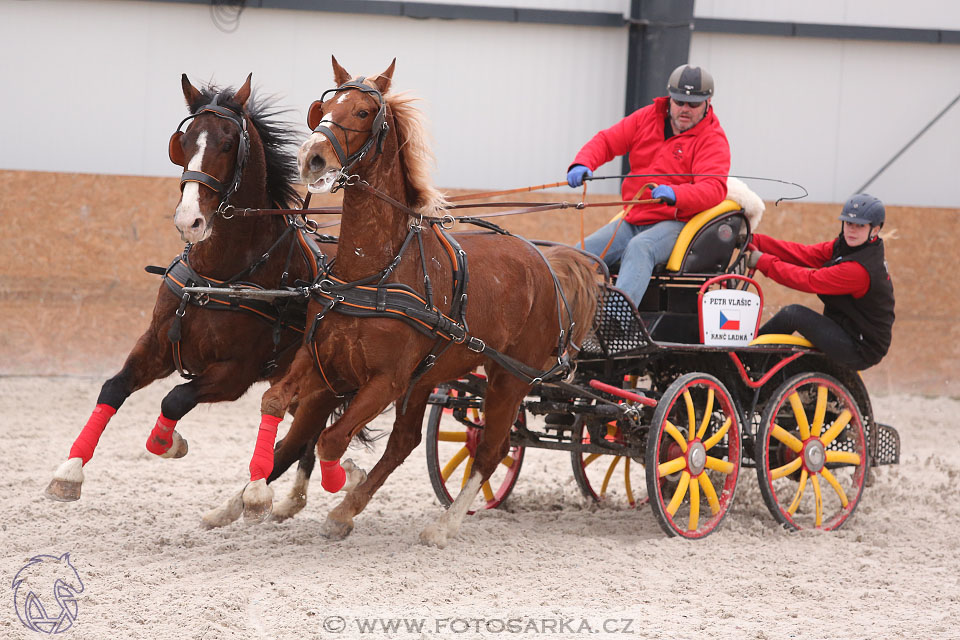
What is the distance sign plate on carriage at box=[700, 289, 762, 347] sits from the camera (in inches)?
178

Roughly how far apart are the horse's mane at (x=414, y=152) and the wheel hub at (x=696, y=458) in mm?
1599

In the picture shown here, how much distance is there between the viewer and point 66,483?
360 cm

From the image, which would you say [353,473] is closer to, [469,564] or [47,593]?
[469,564]

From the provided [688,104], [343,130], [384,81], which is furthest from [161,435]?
[688,104]

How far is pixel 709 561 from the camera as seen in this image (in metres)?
4.12

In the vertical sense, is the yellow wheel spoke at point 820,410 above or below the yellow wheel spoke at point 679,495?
above

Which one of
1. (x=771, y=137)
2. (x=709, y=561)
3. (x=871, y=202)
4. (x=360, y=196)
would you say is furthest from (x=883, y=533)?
(x=771, y=137)

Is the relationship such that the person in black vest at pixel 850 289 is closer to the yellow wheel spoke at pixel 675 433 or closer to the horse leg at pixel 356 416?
the yellow wheel spoke at pixel 675 433

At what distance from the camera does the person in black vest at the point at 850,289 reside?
184 inches

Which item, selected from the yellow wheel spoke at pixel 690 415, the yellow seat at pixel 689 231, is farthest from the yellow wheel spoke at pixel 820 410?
the yellow seat at pixel 689 231

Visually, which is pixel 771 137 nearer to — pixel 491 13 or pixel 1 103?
pixel 491 13

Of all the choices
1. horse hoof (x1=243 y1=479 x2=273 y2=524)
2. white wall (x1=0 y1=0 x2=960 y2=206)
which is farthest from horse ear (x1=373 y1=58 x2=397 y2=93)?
white wall (x1=0 y1=0 x2=960 y2=206)

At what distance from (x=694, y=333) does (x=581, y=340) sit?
0.61m

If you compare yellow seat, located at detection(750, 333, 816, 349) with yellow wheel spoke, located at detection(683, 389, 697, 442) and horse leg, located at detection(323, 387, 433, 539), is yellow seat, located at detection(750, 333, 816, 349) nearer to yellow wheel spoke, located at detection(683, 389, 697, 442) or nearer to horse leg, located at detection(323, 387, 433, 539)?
yellow wheel spoke, located at detection(683, 389, 697, 442)
